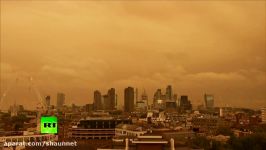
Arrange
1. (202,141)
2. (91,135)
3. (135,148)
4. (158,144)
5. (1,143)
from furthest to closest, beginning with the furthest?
(91,135) → (202,141) → (1,143) → (135,148) → (158,144)

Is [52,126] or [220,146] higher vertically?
[52,126]

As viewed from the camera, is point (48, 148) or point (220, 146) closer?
point (48, 148)

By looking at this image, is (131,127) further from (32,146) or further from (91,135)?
(32,146)

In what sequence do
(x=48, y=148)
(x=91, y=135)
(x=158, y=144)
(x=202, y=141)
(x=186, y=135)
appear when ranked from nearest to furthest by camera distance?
1. (x=158, y=144)
2. (x=48, y=148)
3. (x=202, y=141)
4. (x=186, y=135)
5. (x=91, y=135)

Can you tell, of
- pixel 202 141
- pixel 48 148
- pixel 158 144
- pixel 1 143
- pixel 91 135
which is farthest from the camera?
pixel 91 135

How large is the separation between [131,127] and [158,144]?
69827 millimetres

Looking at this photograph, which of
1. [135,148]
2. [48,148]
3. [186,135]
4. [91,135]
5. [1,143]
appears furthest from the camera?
[91,135]

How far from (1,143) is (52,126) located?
42.4 metres

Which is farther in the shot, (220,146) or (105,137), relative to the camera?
(105,137)

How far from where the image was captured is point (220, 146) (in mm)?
75688

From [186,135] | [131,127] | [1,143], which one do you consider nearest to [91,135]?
[131,127]

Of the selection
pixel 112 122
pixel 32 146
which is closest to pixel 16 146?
pixel 32 146

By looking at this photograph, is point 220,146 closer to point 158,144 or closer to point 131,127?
point 131,127

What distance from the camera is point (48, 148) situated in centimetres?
6712
